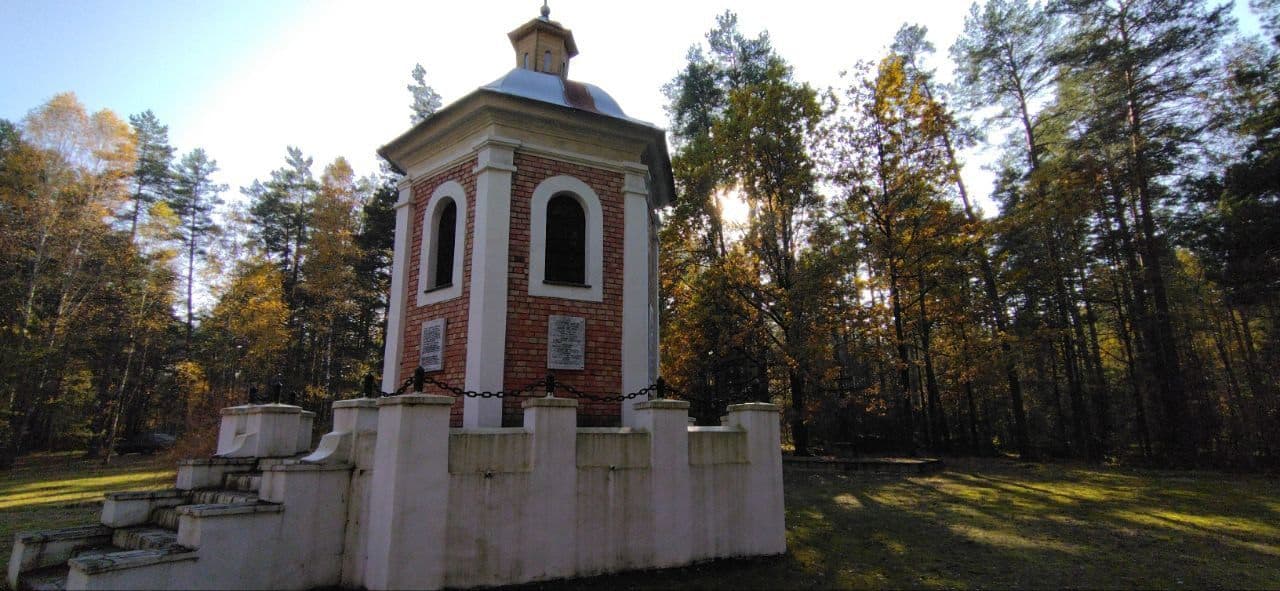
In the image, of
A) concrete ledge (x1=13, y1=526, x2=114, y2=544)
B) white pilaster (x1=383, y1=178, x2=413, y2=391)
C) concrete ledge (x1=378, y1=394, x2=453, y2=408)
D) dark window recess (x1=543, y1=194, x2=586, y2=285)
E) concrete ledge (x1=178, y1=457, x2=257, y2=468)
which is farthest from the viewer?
white pilaster (x1=383, y1=178, x2=413, y2=391)

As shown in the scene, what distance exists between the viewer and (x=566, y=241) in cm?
816

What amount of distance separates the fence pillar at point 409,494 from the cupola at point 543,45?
6.64 metres

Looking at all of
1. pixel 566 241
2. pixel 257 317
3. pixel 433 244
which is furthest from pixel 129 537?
pixel 257 317

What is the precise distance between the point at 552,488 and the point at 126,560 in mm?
3308

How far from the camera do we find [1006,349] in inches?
757

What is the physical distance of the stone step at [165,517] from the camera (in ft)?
19.7

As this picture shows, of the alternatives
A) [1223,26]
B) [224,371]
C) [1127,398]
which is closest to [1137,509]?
[1223,26]

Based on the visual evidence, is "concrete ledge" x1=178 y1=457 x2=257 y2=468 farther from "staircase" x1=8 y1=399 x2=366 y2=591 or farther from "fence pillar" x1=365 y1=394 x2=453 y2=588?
"fence pillar" x1=365 y1=394 x2=453 y2=588

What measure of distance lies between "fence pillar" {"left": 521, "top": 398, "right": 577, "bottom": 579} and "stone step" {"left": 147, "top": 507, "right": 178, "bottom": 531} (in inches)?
146

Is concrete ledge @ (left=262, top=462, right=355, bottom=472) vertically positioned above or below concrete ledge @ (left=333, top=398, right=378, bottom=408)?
below

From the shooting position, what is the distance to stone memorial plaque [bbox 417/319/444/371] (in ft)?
24.8

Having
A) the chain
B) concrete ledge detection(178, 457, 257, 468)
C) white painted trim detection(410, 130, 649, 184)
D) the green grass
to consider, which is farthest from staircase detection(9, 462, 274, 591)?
white painted trim detection(410, 130, 649, 184)

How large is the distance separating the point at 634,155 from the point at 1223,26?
2132cm

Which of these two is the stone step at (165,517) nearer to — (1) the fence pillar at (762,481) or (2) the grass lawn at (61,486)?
(2) the grass lawn at (61,486)
